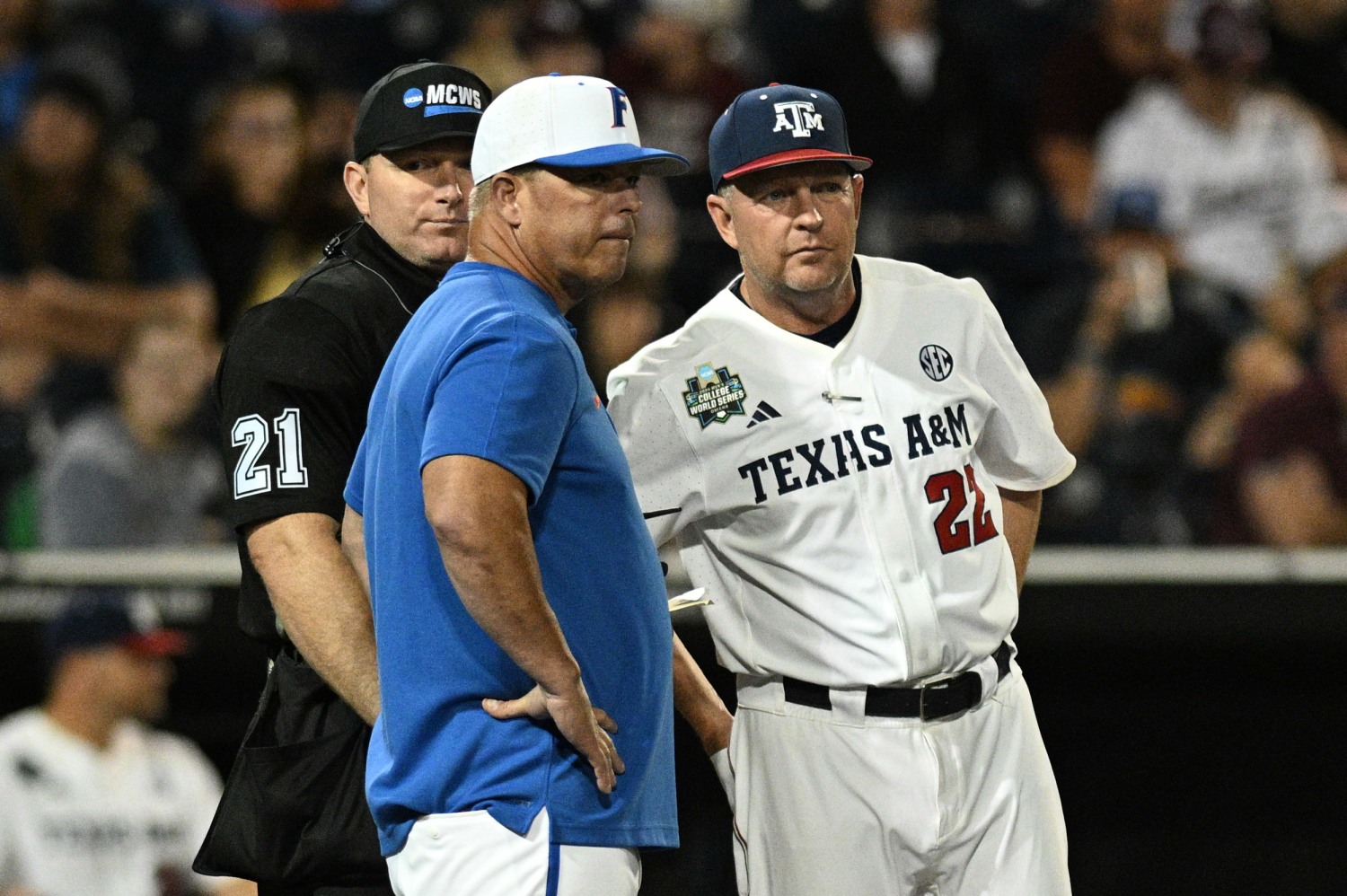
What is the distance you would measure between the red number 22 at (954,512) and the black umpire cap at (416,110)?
996mm

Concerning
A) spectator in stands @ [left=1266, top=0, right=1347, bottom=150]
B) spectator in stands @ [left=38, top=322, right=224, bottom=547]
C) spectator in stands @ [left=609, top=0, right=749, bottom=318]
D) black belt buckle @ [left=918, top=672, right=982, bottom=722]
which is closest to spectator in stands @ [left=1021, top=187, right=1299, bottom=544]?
spectator in stands @ [left=609, top=0, right=749, bottom=318]

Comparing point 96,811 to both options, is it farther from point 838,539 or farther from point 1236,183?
point 1236,183

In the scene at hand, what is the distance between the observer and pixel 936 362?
3.13 metres

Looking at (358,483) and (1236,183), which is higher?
(1236,183)

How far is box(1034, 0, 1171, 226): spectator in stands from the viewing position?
720cm

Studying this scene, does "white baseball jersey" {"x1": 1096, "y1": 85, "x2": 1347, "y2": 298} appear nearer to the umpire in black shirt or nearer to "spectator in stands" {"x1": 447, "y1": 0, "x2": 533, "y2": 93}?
"spectator in stands" {"x1": 447, "y1": 0, "x2": 533, "y2": 93}

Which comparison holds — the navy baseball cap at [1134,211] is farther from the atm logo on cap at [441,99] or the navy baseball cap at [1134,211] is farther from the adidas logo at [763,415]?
the atm logo on cap at [441,99]

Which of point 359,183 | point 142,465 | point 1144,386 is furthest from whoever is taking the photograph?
point 1144,386

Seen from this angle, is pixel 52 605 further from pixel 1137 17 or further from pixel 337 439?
pixel 1137 17

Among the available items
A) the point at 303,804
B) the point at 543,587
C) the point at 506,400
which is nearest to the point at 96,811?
the point at 303,804

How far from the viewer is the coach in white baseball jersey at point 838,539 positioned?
3.00 meters

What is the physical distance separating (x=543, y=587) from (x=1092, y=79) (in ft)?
18.3

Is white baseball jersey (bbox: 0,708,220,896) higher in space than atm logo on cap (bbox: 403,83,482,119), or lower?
lower

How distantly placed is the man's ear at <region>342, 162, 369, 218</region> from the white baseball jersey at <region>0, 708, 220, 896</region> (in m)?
2.66
